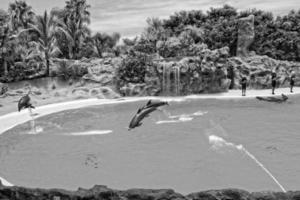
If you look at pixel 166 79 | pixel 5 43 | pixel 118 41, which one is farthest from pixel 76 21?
pixel 166 79

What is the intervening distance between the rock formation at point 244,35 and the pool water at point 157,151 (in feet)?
38.4

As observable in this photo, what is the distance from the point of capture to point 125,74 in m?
19.2

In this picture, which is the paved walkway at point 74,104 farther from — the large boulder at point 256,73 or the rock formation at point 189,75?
the large boulder at point 256,73

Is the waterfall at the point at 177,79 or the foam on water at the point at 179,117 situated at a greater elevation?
the waterfall at the point at 177,79

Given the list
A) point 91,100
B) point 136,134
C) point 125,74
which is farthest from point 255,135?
point 125,74

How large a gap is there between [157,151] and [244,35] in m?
18.8

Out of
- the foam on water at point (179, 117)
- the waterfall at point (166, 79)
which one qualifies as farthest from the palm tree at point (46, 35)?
the foam on water at point (179, 117)

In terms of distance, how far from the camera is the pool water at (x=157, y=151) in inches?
265

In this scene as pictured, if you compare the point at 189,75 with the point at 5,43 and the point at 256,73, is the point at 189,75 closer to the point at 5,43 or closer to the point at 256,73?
the point at 256,73

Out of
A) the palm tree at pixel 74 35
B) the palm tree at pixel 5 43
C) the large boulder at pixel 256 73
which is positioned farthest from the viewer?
the palm tree at pixel 74 35

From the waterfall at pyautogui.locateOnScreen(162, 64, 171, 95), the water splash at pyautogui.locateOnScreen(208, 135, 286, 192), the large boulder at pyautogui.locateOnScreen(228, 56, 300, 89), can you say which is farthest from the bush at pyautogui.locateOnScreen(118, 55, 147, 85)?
the water splash at pyautogui.locateOnScreen(208, 135, 286, 192)

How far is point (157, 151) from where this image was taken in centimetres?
883

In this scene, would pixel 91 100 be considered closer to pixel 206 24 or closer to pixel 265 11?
pixel 206 24

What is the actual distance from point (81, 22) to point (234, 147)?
726 inches
